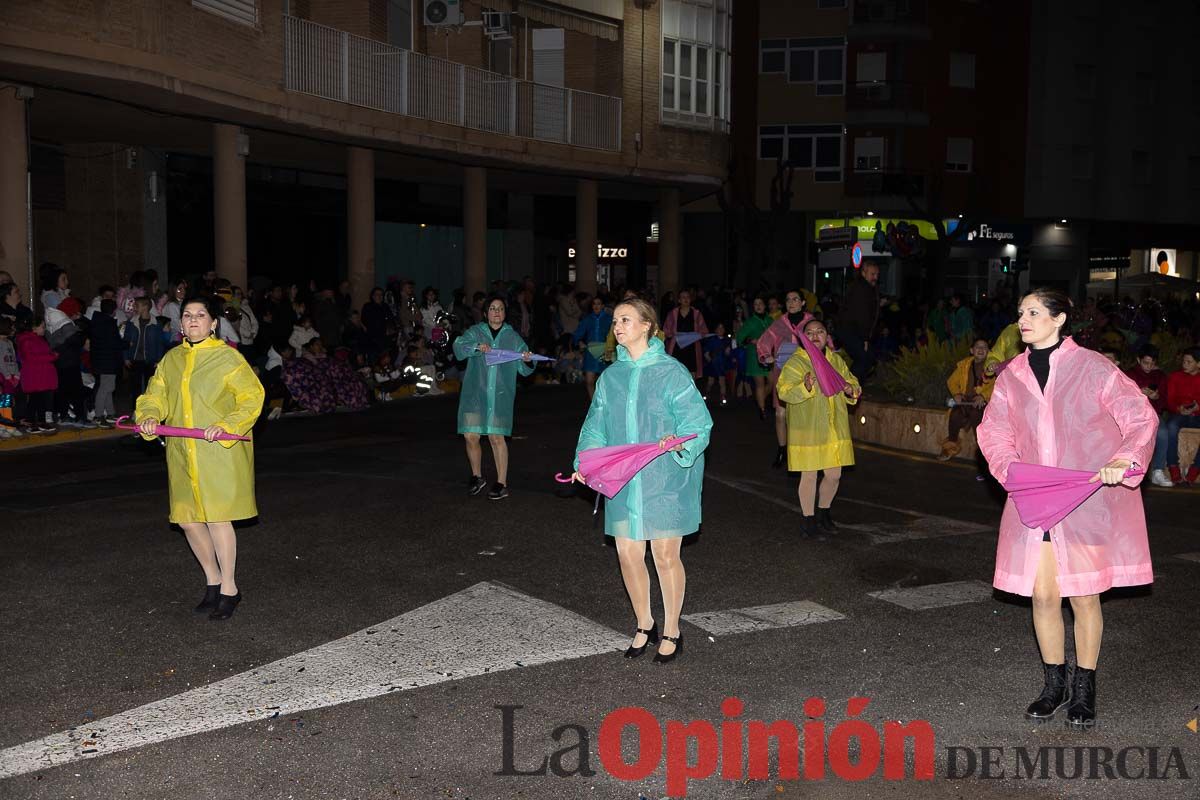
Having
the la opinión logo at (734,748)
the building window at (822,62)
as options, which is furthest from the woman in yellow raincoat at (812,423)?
the building window at (822,62)

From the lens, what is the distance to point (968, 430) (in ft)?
47.3

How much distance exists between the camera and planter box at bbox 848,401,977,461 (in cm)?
1511

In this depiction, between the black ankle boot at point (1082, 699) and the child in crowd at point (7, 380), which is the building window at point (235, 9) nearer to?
the child in crowd at point (7, 380)

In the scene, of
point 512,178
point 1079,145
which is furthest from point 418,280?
point 1079,145

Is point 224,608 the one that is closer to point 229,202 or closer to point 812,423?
point 812,423

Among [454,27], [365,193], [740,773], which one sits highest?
[454,27]

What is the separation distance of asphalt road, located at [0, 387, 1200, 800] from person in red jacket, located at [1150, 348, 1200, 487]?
151 centimetres

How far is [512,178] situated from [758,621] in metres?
26.0

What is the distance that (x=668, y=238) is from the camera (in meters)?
35.2

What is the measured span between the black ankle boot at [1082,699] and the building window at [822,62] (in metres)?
45.7

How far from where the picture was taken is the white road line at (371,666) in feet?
18.5

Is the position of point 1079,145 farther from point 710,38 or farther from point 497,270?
point 497,270

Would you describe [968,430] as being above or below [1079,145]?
below

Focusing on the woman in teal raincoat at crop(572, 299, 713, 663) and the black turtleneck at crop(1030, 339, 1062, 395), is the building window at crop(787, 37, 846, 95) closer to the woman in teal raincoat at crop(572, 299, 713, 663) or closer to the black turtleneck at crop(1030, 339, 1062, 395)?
the woman in teal raincoat at crop(572, 299, 713, 663)
